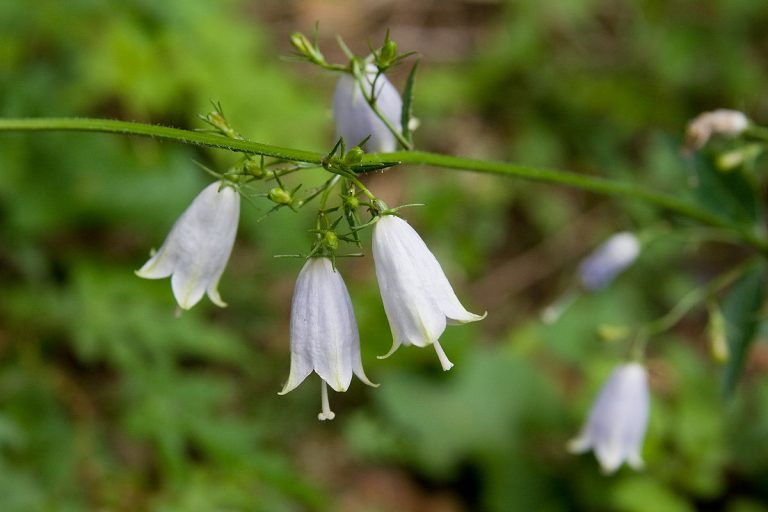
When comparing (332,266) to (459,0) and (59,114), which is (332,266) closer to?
(59,114)

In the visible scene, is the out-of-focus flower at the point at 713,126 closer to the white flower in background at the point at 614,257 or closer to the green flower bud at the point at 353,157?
the white flower in background at the point at 614,257

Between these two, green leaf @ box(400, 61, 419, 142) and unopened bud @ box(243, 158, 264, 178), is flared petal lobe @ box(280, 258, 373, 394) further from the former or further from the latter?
green leaf @ box(400, 61, 419, 142)

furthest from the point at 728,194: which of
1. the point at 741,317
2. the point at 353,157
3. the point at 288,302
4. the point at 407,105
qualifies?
the point at 288,302

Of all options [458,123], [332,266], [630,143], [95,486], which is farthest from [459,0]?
[332,266]

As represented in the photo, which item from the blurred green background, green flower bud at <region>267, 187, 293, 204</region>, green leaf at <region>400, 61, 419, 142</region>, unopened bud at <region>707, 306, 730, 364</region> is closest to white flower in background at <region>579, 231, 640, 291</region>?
the blurred green background

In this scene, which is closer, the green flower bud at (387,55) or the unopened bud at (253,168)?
the unopened bud at (253,168)

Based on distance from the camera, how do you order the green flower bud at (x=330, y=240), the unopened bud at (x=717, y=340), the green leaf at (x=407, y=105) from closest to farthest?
1. the green flower bud at (x=330, y=240)
2. the green leaf at (x=407, y=105)
3. the unopened bud at (x=717, y=340)

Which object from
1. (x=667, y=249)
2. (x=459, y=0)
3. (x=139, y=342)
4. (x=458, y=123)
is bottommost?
(x=139, y=342)

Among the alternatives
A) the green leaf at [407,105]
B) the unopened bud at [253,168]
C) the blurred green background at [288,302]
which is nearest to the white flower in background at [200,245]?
the unopened bud at [253,168]
